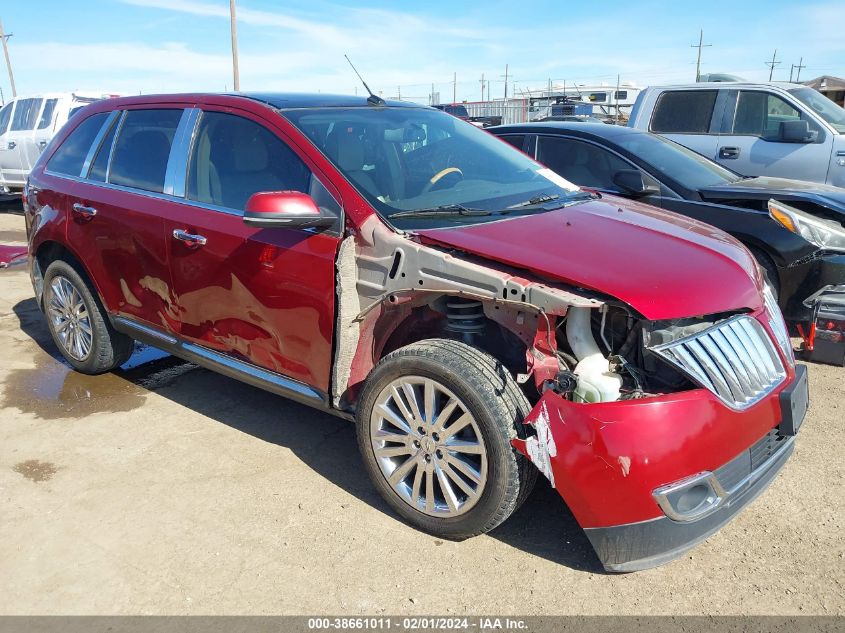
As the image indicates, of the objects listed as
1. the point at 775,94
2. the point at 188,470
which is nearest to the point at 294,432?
the point at 188,470

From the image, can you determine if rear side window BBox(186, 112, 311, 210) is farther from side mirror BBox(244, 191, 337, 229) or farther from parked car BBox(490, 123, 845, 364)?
parked car BBox(490, 123, 845, 364)

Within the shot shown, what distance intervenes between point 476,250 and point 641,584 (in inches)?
56.0

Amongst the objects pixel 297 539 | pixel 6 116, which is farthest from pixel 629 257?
pixel 6 116

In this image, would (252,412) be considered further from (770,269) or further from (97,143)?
(770,269)

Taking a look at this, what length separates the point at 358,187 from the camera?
124 inches

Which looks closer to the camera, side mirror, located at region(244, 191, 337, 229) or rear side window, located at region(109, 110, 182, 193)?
side mirror, located at region(244, 191, 337, 229)

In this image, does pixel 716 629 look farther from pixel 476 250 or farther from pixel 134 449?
pixel 134 449

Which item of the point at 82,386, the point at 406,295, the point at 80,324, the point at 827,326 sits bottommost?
the point at 82,386

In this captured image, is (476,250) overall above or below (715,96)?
below

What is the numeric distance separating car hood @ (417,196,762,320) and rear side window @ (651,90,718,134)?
562 cm

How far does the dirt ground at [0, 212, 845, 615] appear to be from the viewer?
2.60 metres

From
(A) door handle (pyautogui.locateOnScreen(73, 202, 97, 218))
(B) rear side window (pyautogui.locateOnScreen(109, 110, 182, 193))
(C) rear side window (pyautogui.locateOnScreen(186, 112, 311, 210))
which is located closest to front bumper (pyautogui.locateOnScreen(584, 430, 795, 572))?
(C) rear side window (pyautogui.locateOnScreen(186, 112, 311, 210))

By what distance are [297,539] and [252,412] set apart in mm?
1410

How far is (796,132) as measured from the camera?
7.53m
